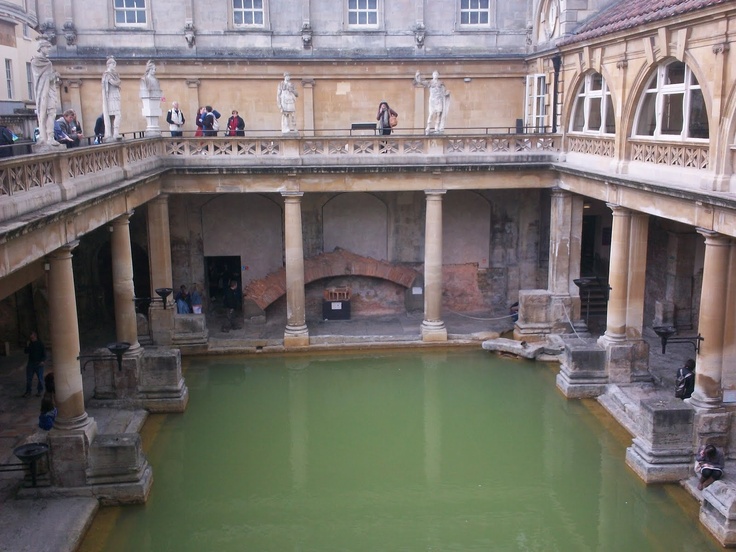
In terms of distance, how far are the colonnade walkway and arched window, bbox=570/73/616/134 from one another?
21.6ft

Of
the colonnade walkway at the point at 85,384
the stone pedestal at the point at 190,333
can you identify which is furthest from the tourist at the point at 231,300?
the stone pedestal at the point at 190,333

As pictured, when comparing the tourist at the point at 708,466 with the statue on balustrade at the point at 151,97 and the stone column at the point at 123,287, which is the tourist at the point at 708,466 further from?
the statue on balustrade at the point at 151,97

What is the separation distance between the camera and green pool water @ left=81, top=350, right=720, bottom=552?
45.0ft

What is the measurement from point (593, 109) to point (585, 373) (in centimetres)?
763

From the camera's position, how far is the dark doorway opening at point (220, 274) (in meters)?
28.3

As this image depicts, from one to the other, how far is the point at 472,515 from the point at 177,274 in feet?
54.4

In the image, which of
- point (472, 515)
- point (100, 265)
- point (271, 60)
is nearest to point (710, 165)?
point (472, 515)

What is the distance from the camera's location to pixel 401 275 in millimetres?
27641

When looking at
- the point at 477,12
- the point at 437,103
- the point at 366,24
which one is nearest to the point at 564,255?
the point at 437,103

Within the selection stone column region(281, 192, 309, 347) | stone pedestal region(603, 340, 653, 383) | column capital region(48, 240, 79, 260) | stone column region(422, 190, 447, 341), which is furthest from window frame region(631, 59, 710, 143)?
column capital region(48, 240, 79, 260)

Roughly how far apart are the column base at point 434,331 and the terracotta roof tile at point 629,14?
9100 mm

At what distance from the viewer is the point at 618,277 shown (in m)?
20.1

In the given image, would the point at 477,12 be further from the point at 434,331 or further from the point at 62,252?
the point at 62,252

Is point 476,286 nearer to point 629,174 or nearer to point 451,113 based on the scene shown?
point 451,113
